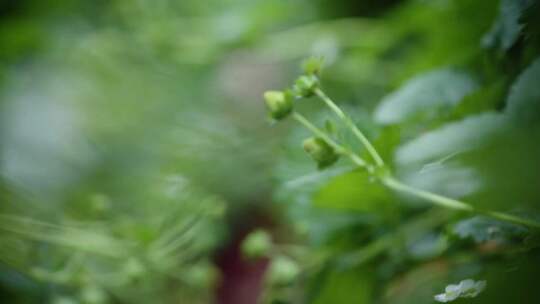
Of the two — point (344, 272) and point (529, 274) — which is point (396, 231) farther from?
point (529, 274)

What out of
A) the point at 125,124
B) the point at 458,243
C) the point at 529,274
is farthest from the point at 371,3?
the point at 529,274

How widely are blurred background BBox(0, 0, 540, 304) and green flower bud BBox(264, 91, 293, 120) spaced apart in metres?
0.07

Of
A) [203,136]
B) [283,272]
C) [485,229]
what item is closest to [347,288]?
[283,272]

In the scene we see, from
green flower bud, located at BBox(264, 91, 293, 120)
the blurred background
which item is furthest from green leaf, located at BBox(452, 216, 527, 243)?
green flower bud, located at BBox(264, 91, 293, 120)

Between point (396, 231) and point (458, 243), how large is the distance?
56 mm

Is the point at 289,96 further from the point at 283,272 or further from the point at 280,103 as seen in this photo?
the point at 283,272

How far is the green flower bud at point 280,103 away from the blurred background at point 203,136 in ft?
0.23

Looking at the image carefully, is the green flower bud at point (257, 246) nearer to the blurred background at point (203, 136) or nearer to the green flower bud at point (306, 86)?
the blurred background at point (203, 136)

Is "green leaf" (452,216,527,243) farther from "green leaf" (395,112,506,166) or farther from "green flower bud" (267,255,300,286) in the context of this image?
"green flower bud" (267,255,300,286)

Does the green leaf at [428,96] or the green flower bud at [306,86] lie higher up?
the green leaf at [428,96]

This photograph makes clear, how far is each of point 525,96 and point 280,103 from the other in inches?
6.7

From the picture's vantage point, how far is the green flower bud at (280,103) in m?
0.38

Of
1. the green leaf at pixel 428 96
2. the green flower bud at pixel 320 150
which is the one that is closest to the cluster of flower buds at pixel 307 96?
the green flower bud at pixel 320 150

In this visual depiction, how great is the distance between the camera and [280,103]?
1.24 ft
